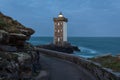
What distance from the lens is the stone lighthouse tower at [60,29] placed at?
343 ft

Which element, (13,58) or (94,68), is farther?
(94,68)

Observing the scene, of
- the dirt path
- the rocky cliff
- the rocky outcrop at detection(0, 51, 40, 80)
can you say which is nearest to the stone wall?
the dirt path

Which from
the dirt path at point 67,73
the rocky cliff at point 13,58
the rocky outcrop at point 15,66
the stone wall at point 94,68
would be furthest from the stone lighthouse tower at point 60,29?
the rocky outcrop at point 15,66

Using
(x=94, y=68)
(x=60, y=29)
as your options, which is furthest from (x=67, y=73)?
(x=60, y=29)

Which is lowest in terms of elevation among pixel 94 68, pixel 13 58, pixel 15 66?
pixel 94 68

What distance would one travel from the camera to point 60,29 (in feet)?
345

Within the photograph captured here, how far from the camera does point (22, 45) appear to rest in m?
25.7

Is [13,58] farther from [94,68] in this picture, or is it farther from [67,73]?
[67,73]

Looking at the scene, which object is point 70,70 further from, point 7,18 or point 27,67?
point 7,18

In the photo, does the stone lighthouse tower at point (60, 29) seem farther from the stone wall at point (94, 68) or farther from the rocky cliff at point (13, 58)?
the rocky cliff at point (13, 58)

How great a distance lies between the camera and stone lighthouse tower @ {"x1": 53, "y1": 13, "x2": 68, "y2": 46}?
4119 inches

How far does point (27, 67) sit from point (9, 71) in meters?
4.51

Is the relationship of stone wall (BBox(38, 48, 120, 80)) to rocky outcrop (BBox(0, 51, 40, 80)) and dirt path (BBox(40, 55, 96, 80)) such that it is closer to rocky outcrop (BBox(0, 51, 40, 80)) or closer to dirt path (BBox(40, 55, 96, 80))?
dirt path (BBox(40, 55, 96, 80))

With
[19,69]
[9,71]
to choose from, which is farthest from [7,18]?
[9,71]
